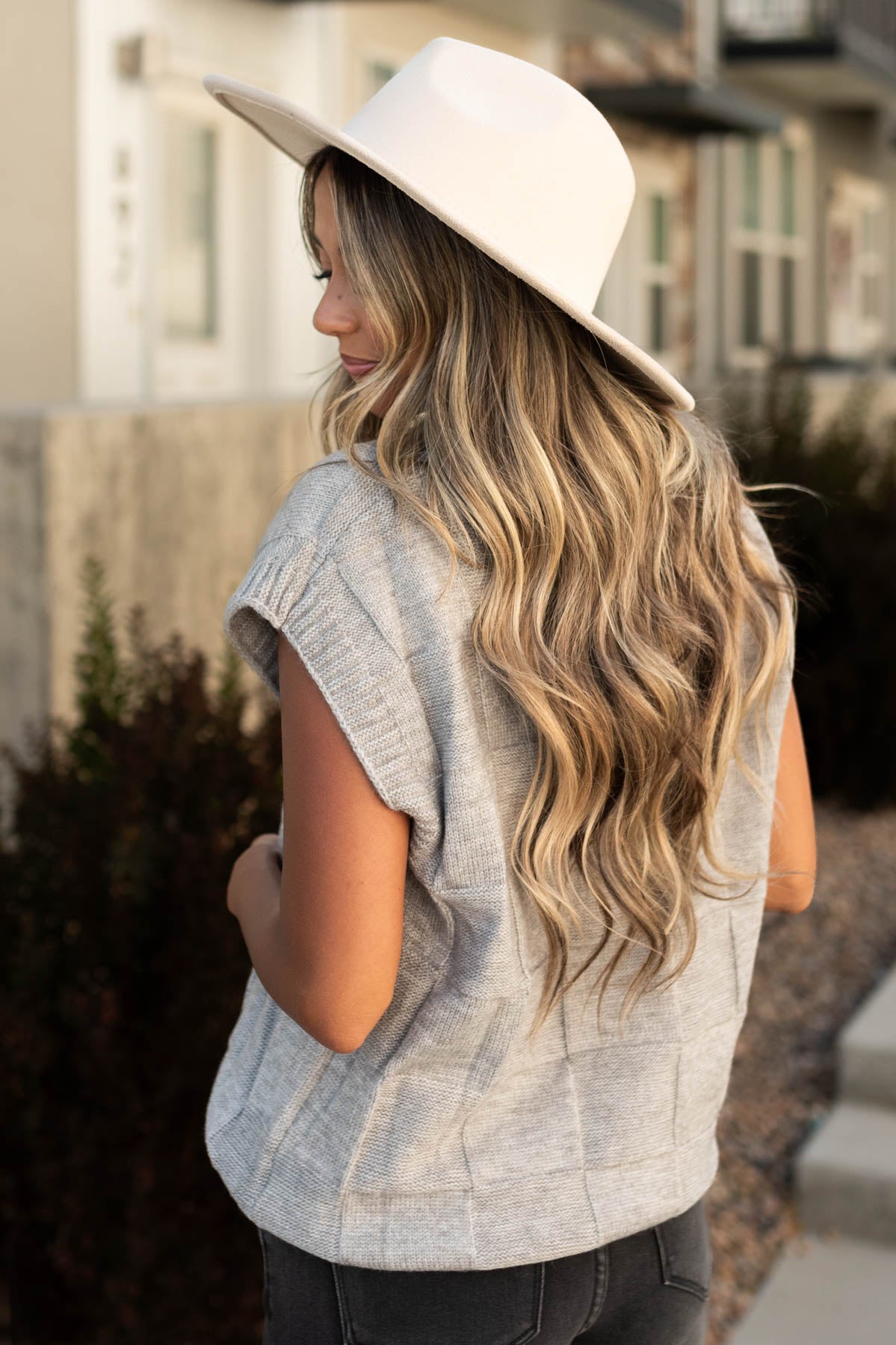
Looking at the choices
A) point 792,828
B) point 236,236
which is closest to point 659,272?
point 236,236

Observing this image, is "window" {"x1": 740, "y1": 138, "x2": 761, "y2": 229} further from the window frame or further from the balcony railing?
the balcony railing

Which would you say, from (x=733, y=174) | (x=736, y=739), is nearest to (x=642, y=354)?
(x=736, y=739)

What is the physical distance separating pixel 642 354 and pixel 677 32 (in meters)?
11.0

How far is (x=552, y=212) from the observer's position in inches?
50.8

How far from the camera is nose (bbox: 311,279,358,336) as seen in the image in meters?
1.32

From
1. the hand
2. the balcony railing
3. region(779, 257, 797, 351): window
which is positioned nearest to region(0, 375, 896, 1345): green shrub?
the hand

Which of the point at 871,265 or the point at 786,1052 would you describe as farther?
the point at 871,265

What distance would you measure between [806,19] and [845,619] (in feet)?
35.2

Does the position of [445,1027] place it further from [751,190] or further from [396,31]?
[751,190]

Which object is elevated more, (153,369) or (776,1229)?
(153,369)

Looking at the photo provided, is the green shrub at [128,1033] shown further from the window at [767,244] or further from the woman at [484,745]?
the window at [767,244]

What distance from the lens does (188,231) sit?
8.01 m

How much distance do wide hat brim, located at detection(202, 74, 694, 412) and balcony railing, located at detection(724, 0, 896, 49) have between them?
14048mm

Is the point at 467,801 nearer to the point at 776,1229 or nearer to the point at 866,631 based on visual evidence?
the point at 776,1229
